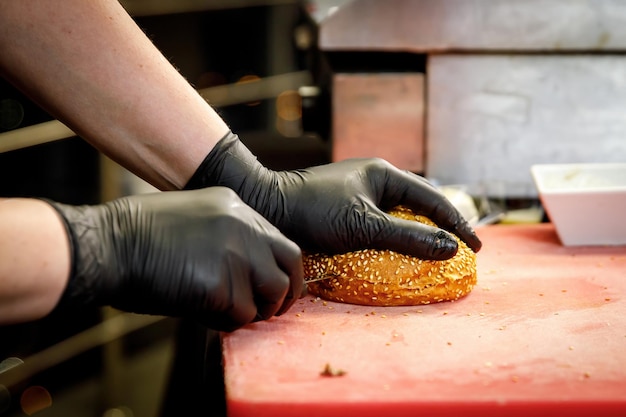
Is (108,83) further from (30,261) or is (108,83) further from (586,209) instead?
(586,209)

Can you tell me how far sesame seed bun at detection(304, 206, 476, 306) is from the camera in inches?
59.4

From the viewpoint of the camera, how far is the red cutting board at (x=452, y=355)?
1040mm

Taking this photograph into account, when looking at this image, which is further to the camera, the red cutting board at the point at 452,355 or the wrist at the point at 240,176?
the wrist at the point at 240,176

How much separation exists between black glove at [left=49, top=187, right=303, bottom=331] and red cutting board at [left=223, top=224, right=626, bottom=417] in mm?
122

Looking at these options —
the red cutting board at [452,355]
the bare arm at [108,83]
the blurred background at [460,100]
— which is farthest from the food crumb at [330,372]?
the blurred background at [460,100]

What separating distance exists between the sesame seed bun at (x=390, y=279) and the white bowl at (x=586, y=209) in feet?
2.02

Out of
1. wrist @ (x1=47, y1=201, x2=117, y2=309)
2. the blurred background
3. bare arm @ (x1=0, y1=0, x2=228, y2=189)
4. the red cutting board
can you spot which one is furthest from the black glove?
the blurred background

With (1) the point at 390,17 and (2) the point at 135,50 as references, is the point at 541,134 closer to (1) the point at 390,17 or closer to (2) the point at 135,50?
(1) the point at 390,17

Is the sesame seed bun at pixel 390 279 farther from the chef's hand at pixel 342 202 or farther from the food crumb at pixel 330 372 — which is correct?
the food crumb at pixel 330 372

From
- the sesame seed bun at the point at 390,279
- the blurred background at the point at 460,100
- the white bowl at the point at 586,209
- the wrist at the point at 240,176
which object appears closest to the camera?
the sesame seed bun at the point at 390,279

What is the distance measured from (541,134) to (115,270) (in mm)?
1980

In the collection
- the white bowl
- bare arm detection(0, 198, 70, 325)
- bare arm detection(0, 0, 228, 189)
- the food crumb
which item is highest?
bare arm detection(0, 0, 228, 189)

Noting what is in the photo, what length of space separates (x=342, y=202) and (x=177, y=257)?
497 millimetres

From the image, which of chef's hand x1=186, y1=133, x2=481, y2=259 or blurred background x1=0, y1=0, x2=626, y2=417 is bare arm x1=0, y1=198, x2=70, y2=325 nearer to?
chef's hand x1=186, y1=133, x2=481, y2=259
